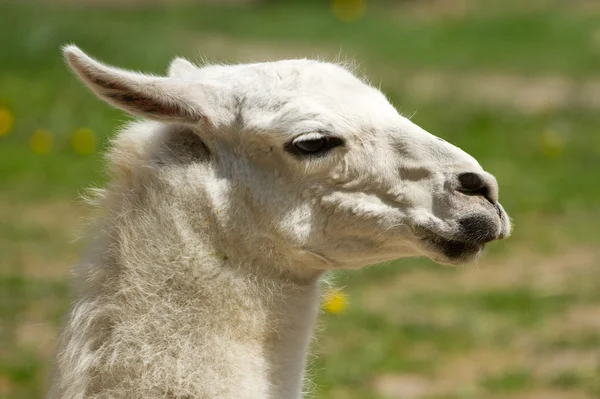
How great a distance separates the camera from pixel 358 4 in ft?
66.5

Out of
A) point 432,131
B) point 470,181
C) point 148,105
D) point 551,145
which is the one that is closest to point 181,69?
point 148,105

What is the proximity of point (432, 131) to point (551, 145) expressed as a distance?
3.80 feet

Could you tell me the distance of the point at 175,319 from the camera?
3432 mm

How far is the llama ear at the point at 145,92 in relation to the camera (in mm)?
3361

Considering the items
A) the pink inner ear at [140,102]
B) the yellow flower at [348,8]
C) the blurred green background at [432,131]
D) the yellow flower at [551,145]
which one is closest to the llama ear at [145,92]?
the pink inner ear at [140,102]

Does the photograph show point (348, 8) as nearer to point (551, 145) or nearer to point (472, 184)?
point (551, 145)

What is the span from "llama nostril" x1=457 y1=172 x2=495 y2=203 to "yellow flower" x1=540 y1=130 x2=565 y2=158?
779 cm

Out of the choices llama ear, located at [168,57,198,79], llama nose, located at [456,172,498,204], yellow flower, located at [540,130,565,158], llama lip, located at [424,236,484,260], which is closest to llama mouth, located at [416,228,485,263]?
llama lip, located at [424,236,484,260]

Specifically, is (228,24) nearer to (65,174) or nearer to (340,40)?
(340,40)

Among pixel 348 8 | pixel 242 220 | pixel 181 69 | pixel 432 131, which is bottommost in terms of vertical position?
pixel 242 220

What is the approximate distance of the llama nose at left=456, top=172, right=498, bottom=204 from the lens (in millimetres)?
3443

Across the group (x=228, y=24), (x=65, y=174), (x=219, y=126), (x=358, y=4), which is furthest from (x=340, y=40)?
(x=219, y=126)

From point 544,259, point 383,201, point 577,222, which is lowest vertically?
point 383,201

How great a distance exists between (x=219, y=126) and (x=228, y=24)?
47.1 ft
